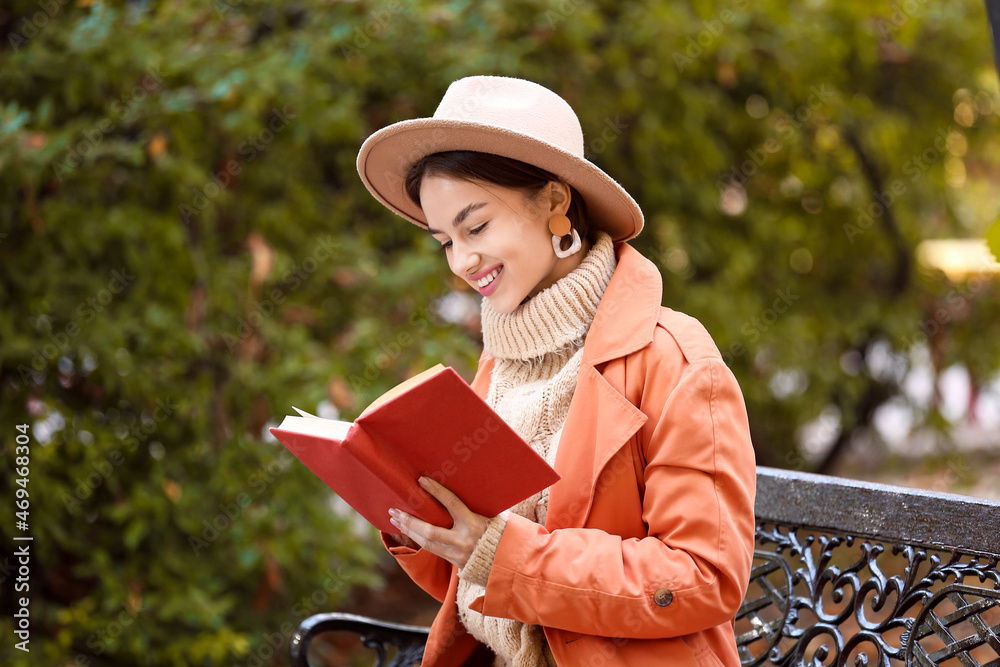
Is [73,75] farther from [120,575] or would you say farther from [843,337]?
[843,337]

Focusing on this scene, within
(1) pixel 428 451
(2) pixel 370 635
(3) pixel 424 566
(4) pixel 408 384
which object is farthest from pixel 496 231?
(2) pixel 370 635

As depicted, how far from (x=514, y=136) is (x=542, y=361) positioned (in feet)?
1.57

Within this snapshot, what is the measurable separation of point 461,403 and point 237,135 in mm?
2342

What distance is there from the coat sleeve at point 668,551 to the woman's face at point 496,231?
39 cm

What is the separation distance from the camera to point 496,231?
175 cm

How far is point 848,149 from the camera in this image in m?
5.28

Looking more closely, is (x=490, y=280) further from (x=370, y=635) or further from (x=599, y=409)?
(x=370, y=635)

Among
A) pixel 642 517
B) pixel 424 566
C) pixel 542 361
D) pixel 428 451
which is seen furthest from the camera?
pixel 424 566

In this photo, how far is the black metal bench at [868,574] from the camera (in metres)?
1.78

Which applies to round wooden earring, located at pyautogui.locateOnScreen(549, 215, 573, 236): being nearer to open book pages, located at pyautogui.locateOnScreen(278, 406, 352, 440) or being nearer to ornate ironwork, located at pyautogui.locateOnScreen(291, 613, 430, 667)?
open book pages, located at pyautogui.locateOnScreen(278, 406, 352, 440)

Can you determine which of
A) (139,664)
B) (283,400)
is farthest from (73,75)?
(139,664)

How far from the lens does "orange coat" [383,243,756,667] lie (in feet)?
5.02

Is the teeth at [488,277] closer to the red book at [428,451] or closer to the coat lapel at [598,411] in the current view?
the coat lapel at [598,411]

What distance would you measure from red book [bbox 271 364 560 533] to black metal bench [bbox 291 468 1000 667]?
0.86m
